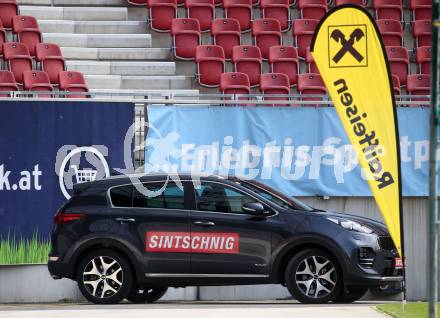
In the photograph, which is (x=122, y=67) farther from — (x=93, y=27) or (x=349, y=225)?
(x=349, y=225)

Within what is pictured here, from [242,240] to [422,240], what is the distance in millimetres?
4405

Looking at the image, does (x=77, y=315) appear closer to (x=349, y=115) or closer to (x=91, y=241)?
(x=91, y=241)

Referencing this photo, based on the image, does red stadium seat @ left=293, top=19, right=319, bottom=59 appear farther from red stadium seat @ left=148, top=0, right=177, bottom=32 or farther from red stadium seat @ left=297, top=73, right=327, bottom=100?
red stadium seat @ left=148, top=0, right=177, bottom=32

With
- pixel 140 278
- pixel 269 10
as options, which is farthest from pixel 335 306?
pixel 269 10

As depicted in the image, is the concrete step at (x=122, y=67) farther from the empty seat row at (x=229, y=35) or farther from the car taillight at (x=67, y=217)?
the car taillight at (x=67, y=217)

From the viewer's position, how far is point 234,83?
74.6ft

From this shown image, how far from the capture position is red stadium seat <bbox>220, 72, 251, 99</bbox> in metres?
22.4

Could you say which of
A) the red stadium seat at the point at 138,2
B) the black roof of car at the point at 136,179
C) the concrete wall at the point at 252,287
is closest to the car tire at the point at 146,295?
the concrete wall at the point at 252,287

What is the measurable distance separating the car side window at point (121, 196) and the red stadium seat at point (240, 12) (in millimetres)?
9710

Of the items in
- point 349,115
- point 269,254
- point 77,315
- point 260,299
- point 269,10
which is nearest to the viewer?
point 77,315

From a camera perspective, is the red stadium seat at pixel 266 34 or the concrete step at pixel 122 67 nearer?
the concrete step at pixel 122 67

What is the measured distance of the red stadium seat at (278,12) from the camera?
26044mm

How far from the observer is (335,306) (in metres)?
15.1

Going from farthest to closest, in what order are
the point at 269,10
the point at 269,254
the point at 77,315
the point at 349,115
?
the point at 269,10 < the point at 269,254 < the point at 349,115 < the point at 77,315
